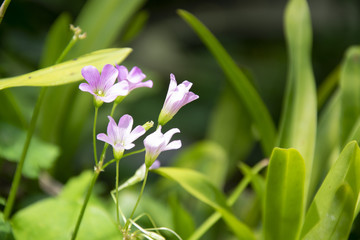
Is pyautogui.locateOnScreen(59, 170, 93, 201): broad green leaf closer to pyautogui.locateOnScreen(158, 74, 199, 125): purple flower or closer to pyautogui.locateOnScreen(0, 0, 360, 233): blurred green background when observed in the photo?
pyautogui.locateOnScreen(158, 74, 199, 125): purple flower

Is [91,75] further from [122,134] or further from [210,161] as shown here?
[210,161]

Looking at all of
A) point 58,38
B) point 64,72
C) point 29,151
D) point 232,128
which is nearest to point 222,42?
point 232,128

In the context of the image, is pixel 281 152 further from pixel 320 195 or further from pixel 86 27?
pixel 86 27

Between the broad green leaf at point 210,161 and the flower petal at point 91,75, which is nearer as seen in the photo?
the flower petal at point 91,75


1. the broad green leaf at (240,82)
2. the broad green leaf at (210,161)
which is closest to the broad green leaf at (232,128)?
the broad green leaf at (210,161)

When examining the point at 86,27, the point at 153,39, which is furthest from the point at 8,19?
the point at 153,39

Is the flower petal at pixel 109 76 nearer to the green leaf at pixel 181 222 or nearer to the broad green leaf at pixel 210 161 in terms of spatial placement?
the green leaf at pixel 181 222
